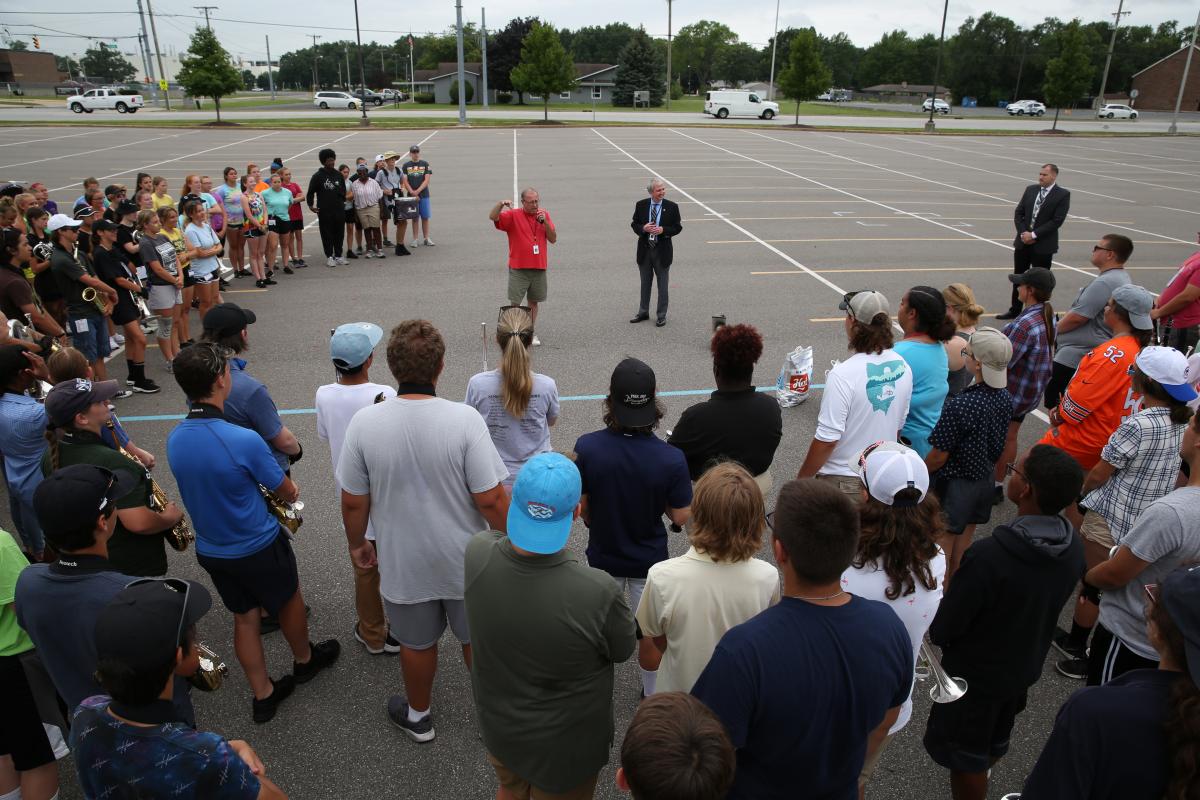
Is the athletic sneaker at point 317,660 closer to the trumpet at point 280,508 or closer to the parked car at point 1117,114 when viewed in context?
the trumpet at point 280,508

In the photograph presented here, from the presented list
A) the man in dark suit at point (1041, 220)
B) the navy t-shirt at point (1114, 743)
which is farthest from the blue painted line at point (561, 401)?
the navy t-shirt at point (1114, 743)

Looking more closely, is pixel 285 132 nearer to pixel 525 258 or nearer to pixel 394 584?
pixel 525 258

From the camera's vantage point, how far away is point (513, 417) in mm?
4387

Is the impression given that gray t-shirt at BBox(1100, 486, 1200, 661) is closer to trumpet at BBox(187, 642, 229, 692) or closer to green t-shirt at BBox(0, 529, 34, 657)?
trumpet at BBox(187, 642, 229, 692)

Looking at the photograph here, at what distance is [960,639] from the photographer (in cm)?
303

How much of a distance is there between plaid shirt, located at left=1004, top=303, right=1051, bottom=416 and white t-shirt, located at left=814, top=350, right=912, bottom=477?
6.77 feet

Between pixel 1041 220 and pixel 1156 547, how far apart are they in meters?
9.67

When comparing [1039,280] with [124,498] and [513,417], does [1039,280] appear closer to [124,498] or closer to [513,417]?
[513,417]

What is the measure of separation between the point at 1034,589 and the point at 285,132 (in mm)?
44918

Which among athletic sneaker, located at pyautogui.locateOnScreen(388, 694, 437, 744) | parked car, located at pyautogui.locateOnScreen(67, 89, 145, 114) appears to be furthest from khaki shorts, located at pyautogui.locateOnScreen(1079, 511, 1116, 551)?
parked car, located at pyautogui.locateOnScreen(67, 89, 145, 114)

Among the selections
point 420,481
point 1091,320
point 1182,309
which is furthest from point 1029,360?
point 420,481

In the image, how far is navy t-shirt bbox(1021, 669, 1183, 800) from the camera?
192cm

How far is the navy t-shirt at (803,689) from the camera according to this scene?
2.12 metres

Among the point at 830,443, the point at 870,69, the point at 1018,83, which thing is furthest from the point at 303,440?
the point at 870,69
